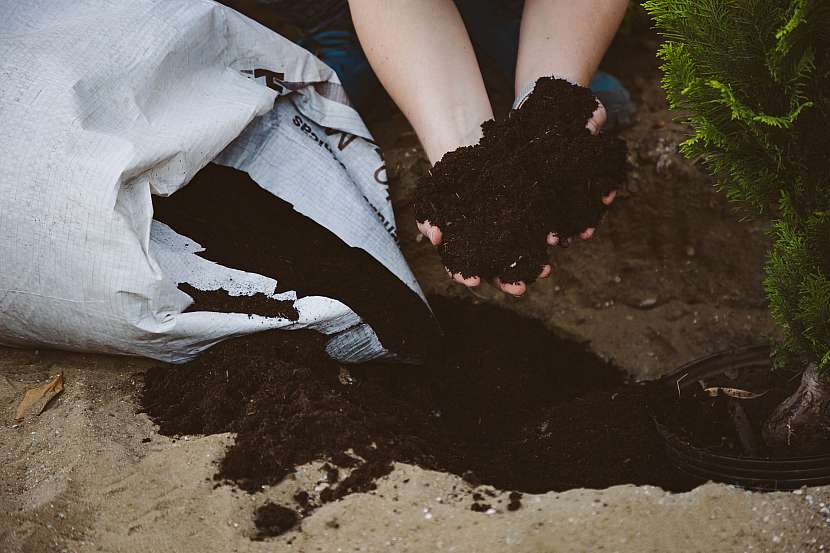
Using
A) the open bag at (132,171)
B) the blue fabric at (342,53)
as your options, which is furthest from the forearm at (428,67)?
the blue fabric at (342,53)

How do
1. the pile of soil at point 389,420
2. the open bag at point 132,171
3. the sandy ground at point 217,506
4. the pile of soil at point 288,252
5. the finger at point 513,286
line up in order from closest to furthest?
the sandy ground at point 217,506 < the pile of soil at point 389,420 < the open bag at point 132,171 < the finger at point 513,286 < the pile of soil at point 288,252

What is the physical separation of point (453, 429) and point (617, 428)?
385 millimetres

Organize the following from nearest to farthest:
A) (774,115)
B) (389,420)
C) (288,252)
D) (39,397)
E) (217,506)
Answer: (774,115) < (217,506) < (389,420) < (39,397) < (288,252)

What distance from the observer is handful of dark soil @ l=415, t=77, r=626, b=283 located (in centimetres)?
165

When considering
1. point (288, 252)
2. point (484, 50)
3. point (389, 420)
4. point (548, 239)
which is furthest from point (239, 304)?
point (484, 50)

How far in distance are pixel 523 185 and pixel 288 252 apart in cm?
65

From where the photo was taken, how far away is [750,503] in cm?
135

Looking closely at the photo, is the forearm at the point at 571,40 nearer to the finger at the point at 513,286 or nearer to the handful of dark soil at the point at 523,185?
the handful of dark soil at the point at 523,185

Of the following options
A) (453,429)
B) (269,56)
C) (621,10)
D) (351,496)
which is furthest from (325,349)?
(621,10)

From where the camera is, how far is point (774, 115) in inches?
50.1

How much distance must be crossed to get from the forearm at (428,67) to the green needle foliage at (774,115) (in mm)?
644

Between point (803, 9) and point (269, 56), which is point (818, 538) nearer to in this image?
point (803, 9)

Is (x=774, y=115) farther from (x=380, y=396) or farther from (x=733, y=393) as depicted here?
(x=380, y=396)

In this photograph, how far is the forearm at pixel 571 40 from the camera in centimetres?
196
